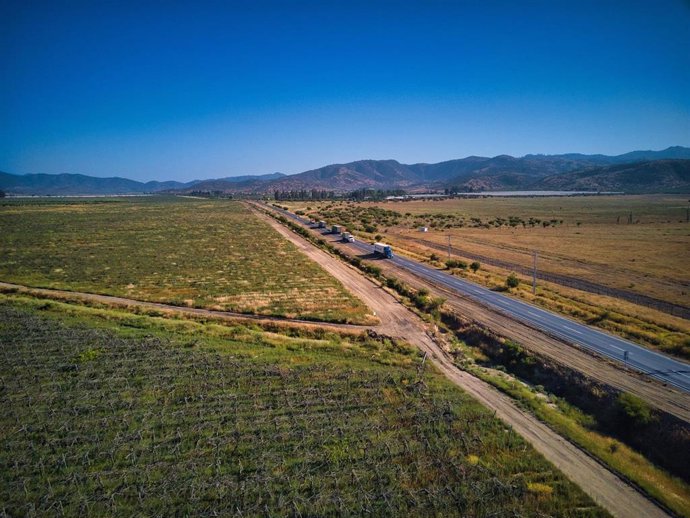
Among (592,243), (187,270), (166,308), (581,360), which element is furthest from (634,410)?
(592,243)

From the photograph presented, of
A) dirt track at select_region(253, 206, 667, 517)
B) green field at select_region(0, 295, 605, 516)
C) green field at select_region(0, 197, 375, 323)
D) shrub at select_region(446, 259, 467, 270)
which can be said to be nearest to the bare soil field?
shrub at select_region(446, 259, 467, 270)

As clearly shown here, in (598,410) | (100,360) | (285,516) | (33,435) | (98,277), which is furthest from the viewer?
(98,277)

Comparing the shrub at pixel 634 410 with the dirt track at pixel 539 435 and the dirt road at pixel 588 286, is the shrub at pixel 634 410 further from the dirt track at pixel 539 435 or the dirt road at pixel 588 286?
the dirt road at pixel 588 286

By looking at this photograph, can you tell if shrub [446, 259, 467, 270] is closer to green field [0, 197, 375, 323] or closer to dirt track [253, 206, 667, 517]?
green field [0, 197, 375, 323]

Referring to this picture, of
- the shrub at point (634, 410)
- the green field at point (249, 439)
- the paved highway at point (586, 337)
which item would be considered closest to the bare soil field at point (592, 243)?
the paved highway at point (586, 337)

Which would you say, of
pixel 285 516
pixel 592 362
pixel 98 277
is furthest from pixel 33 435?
pixel 98 277

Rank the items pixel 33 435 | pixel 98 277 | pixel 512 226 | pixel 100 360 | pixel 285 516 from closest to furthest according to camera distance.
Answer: pixel 285 516 < pixel 33 435 < pixel 100 360 < pixel 98 277 < pixel 512 226

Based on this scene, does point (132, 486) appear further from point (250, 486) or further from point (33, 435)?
point (33, 435)
